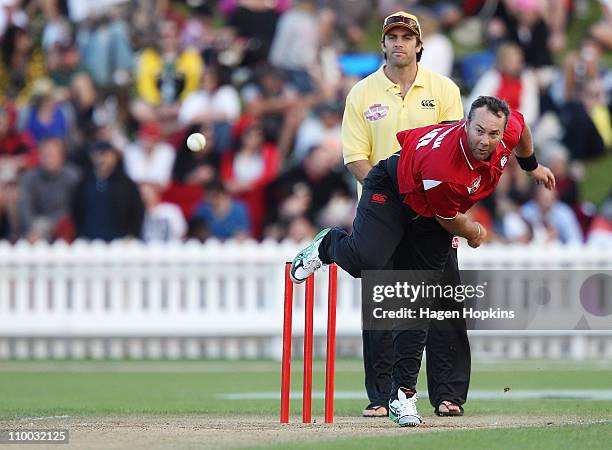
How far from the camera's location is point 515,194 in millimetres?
17906

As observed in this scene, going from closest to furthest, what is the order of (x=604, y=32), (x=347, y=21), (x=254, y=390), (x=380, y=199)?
(x=380, y=199) < (x=254, y=390) < (x=604, y=32) < (x=347, y=21)

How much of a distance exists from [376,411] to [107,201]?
889 cm

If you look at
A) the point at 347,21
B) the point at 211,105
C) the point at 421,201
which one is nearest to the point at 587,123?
the point at 347,21

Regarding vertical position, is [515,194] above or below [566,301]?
above

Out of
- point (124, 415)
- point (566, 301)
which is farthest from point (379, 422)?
point (566, 301)

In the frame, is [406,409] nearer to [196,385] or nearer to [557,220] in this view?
[196,385]

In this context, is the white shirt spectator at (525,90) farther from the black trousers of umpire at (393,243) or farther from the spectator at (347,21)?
the black trousers of umpire at (393,243)

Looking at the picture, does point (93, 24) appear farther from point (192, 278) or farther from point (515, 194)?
point (515, 194)

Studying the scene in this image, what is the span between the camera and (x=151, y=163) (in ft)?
61.1

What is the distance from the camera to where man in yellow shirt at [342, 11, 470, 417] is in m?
9.57

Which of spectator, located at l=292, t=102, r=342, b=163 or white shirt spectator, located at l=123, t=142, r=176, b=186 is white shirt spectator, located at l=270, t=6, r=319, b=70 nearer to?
spectator, located at l=292, t=102, r=342, b=163

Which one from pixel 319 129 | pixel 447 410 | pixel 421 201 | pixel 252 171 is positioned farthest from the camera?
pixel 319 129

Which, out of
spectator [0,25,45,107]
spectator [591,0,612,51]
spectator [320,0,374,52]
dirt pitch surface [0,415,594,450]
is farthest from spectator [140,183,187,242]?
dirt pitch surface [0,415,594,450]

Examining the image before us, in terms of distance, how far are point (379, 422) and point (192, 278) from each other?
8.39 meters
